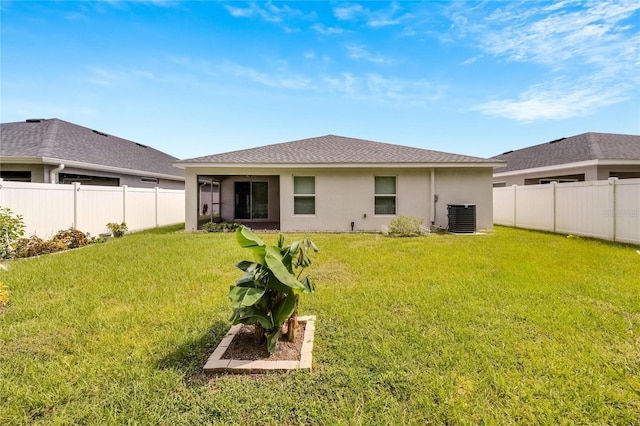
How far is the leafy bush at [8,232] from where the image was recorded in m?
7.38

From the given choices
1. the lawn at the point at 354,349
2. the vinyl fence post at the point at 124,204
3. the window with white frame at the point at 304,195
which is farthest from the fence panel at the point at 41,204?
the window with white frame at the point at 304,195

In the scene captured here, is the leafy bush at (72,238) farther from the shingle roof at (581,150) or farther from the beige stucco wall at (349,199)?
the shingle roof at (581,150)

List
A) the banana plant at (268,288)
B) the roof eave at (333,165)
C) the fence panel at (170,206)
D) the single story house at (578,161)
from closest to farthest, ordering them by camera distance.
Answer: the banana plant at (268,288) < the roof eave at (333,165) < the single story house at (578,161) < the fence panel at (170,206)

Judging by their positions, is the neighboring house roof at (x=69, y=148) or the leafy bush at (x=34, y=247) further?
the neighboring house roof at (x=69, y=148)

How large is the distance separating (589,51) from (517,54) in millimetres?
2071

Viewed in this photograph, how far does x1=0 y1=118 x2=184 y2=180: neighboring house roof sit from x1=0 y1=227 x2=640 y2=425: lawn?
7.42m

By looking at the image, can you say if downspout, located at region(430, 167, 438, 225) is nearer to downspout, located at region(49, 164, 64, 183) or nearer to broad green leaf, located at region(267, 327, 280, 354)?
broad green leaf, located at region(267, 327, 280, 354)

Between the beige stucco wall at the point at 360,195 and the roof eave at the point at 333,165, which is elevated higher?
the roof eave at the point at 333,165

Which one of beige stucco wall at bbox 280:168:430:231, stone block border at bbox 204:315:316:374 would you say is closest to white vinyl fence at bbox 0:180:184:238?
beige stucco wall at bbox 280:168:430:231

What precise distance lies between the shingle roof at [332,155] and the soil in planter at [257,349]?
9320 millimetres

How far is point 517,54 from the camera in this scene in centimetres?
1098

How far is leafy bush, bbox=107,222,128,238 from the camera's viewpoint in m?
11.0

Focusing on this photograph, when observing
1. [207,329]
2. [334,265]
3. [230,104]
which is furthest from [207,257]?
[230,104]

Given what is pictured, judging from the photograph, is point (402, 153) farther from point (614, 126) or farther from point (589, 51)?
point (614, 126)
